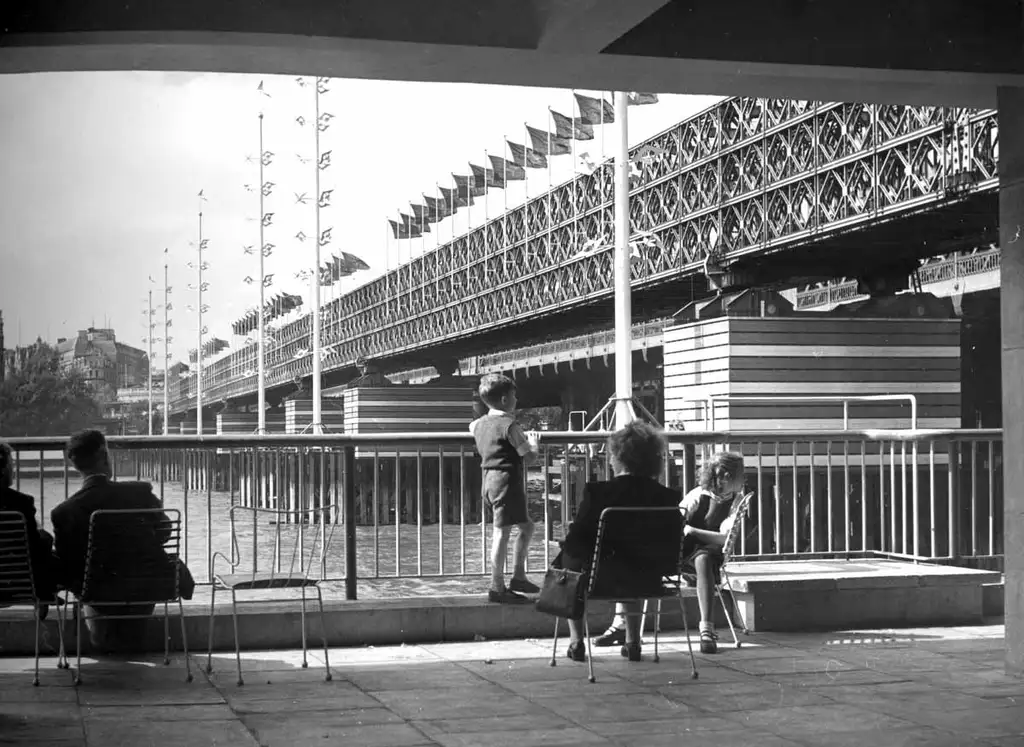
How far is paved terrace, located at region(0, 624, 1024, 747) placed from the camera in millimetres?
6078

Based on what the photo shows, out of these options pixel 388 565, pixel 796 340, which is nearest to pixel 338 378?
pixel 796 340

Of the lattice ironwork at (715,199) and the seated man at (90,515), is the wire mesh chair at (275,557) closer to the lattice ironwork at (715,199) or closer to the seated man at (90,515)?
the seated man at (90,515)

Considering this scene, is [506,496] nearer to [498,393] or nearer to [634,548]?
[498,393]

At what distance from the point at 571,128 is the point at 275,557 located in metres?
45.5

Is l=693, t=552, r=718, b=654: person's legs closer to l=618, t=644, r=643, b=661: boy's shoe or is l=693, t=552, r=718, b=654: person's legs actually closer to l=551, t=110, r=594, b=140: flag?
l=618, t=644, r=643, b=661: boy's shoe

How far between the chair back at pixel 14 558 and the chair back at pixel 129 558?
0.30 meters

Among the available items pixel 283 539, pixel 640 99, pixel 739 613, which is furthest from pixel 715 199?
pixel 283 539

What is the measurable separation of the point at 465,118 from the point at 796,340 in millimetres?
27385

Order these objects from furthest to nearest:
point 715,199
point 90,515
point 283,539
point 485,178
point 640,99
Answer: point 485,178
point 715,199
point 640,99
point 283,539
point 90,515

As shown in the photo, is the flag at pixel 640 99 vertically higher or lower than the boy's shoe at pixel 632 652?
higher

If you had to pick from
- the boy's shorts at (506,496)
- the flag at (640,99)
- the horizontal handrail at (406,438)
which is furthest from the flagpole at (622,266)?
the boy's shorts at (506,496)

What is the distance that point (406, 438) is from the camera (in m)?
9.27

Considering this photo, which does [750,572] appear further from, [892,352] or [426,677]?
[892,352]

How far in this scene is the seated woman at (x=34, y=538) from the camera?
24.2 ft
